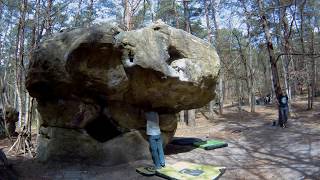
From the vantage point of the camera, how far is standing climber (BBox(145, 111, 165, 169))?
27.7 ft

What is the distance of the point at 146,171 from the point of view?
25.8 feet

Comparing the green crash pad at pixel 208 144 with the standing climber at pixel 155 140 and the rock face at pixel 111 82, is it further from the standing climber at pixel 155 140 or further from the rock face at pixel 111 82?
the standing climber at pixel 155 140

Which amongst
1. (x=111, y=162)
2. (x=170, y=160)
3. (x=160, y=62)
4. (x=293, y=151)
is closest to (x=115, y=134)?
(x=111, y=162)

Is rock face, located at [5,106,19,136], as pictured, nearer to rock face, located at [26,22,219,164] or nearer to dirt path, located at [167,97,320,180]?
rock face, located at [26,22,219,164]

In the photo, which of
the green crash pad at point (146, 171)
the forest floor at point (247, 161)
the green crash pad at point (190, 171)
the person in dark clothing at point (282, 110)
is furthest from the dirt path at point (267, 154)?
the green crash pad at point (146, 171)

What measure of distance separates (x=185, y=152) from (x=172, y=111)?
4.00 feet

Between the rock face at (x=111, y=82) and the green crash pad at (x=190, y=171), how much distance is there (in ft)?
4.09

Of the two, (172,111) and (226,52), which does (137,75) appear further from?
(226,52)

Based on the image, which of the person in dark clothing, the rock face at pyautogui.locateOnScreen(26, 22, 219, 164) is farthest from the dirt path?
the rock face at pyautogui.locateOnScreen(26, 22, 219, 164)

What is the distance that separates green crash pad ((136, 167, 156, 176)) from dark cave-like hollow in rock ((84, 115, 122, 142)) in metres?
1.33

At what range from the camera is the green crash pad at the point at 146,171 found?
25.4 ft

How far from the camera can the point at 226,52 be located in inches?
1145

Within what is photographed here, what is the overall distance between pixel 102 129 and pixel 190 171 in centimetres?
303

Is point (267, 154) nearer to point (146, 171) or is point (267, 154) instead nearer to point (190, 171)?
point (190, 171)
